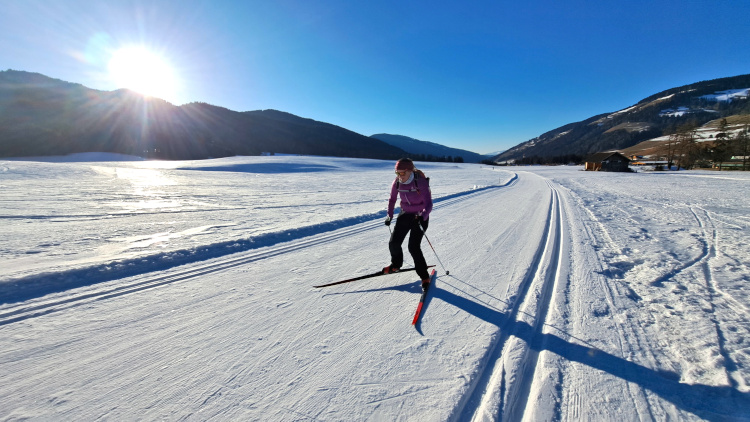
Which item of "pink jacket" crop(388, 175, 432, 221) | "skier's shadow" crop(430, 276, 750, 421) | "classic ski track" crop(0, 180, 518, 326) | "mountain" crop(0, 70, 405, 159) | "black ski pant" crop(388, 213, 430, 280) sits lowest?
"skier's shadow" crop(430, 276, 750, 421)

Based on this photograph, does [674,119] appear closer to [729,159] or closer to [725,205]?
[729,159]

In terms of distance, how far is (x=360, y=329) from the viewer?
9.53 ft

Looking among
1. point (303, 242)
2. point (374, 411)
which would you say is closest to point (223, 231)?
point (303, 242)

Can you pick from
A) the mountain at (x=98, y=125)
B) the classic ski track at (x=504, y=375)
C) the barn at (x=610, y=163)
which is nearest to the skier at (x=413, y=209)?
the classic ski track at (x=504, y=375)

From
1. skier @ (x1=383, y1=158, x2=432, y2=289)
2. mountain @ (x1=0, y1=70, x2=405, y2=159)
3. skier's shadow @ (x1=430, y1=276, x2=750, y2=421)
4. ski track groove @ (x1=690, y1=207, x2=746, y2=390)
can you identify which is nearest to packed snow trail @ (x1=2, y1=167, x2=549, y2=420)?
skier's shadow @ (x1=430, y1=276, x2=750, y2=421)

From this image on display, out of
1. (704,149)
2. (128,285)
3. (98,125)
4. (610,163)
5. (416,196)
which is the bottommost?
(128,285)

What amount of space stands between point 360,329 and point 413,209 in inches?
71.6

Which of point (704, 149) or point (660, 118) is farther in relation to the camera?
point (660, 118)

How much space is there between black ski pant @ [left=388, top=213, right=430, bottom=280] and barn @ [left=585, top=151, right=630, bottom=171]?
5789cm

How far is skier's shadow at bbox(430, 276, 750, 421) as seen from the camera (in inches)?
77.2

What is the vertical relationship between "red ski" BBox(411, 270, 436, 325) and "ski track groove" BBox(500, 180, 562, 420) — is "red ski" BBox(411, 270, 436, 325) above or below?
above

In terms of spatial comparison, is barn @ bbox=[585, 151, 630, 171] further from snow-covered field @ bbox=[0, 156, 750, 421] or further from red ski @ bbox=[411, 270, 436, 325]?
red ski @ bbox=[411, 270, 436, 325]

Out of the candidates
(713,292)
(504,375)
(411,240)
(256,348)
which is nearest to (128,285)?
(256,348)

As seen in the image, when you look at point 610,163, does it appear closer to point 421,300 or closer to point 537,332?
point 537,332
